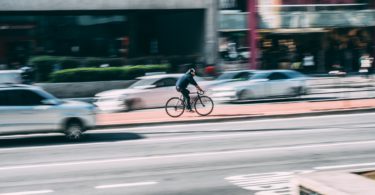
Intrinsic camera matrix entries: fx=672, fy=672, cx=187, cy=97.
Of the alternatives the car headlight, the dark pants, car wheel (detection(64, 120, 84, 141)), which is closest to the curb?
the dark pants

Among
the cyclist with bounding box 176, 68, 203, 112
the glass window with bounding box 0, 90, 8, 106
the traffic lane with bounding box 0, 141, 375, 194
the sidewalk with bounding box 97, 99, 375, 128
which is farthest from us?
the cyclist with bounding box 176, 68, 203, 112

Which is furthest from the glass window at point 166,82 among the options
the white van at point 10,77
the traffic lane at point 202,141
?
the white van at point 10,77

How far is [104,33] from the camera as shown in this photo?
1742 inches

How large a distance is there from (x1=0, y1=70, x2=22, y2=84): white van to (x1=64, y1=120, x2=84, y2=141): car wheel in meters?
10.8

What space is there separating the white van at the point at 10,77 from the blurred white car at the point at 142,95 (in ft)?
13.5

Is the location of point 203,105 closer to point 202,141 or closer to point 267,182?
point 202,141

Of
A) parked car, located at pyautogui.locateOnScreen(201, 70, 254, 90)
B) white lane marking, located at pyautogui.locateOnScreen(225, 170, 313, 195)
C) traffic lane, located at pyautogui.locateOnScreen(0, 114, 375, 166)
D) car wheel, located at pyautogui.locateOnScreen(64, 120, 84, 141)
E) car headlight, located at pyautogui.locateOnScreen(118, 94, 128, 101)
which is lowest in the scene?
white lane marking, located at pyautogui.locateOnScreen(225, 170, 313, 195)

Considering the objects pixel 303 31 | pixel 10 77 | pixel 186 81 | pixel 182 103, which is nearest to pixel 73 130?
pixel 186 81

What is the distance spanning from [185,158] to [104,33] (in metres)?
31.2

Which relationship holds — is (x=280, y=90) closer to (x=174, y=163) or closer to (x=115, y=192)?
(x=174, y=163)

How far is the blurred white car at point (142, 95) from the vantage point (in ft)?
82.2

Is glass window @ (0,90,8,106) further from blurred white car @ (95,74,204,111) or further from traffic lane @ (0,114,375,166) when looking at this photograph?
blurred white car @ (95,74,204,111)

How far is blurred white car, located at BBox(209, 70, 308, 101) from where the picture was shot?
1042 inches

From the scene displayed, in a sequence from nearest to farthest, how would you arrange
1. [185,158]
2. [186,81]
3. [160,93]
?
[185,158]
[186,81]
[160,93]
